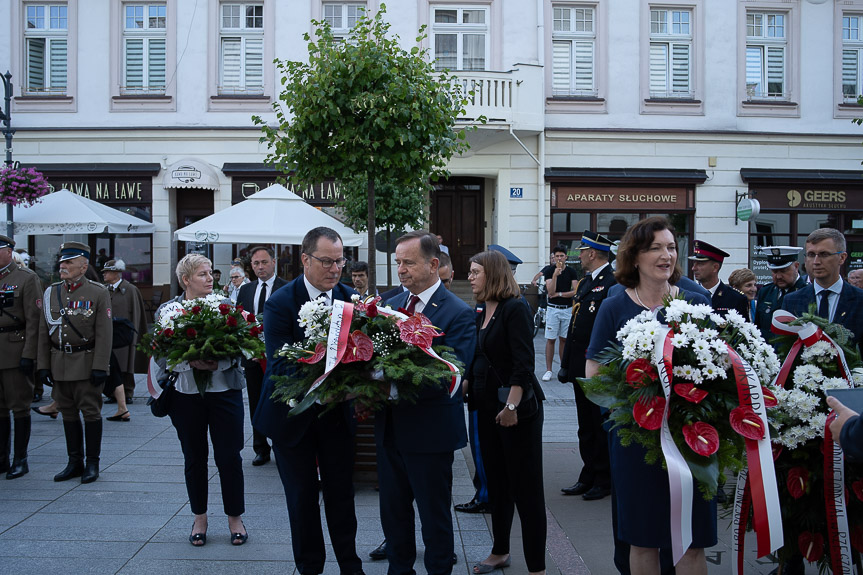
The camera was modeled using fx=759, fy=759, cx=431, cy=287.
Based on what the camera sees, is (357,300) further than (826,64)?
No

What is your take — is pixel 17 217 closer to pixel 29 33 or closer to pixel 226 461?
pixel 29 33

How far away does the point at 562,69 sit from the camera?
19.2 m

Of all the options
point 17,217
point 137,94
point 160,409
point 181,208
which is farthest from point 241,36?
point 160,409

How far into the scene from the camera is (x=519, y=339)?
4.41 m

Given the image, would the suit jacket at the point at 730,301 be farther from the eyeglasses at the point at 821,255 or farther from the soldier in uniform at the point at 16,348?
the soldier in uniform at the point at 16,348

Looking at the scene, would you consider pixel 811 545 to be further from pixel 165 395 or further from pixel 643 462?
pixel 165 395

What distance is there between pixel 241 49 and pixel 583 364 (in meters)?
15.5

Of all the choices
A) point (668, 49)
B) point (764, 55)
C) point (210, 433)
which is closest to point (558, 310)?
point (210, 433)

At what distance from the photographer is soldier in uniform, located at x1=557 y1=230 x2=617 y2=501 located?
6.10 metres

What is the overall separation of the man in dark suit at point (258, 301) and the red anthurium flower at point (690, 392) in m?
4.63

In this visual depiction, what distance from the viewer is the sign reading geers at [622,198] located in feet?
62.3

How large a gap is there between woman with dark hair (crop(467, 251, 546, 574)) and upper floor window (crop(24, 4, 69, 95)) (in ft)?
58.9

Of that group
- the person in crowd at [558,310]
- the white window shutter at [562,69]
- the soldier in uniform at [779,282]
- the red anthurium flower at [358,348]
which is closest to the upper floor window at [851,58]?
the white window shutter at [562,69]

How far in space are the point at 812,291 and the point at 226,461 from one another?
4316 millimetres
